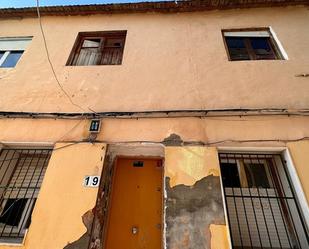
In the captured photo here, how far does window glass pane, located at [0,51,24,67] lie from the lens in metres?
5.86

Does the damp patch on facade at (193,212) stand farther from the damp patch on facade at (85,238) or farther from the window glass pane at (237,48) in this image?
the window glass pane at (237,48)

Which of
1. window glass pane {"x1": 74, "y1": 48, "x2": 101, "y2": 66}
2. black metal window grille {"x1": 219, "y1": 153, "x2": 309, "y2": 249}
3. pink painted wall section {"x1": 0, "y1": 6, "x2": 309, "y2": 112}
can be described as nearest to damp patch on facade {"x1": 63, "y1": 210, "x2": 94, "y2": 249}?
pink painted wall section {"x1": 0, "y1": 6, "x2": 309, "y2": 112}

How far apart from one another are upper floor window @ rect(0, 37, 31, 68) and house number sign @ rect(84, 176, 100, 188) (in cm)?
402

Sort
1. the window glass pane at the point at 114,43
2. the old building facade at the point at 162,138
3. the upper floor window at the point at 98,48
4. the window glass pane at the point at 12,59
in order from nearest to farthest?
the old building facade at the point at 162,138
the upper floor window at the point at 98,48
the window glass pane at the point at 12,59
the window glass pane at the point at 114,43

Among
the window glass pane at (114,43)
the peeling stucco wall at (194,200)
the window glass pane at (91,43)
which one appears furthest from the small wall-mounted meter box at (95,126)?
the window glass pane at (91,43)

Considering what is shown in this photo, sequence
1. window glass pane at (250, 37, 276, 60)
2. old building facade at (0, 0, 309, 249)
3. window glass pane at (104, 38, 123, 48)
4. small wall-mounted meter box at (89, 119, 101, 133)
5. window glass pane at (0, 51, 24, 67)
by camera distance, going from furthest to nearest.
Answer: window glass pane at (104, 38, 123, 48) < window glass pane at (0, 51, 24, 67) < window glass pane at (250, 37, 276, 60) < small wall-mounted meter box at (89, 119, 101, 133) < old building facade at (0, 0, 309, 249)

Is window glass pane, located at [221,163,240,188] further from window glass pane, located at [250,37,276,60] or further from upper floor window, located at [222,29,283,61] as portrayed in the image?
window glass pane, located at [250,37,276,60]

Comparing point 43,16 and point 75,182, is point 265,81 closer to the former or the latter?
point 75,182

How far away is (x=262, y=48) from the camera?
553 centimetres

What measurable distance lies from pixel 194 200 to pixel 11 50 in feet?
19.9

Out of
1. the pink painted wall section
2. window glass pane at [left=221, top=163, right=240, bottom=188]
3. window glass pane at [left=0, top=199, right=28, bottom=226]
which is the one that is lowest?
window glass pane at [left=0, top=199, right=28, bottom=226]

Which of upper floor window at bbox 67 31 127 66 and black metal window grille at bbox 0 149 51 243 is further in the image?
upper floor window at bbox 67 31 127 66

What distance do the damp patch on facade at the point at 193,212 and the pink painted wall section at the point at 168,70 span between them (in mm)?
1559

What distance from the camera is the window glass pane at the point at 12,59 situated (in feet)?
19.2
